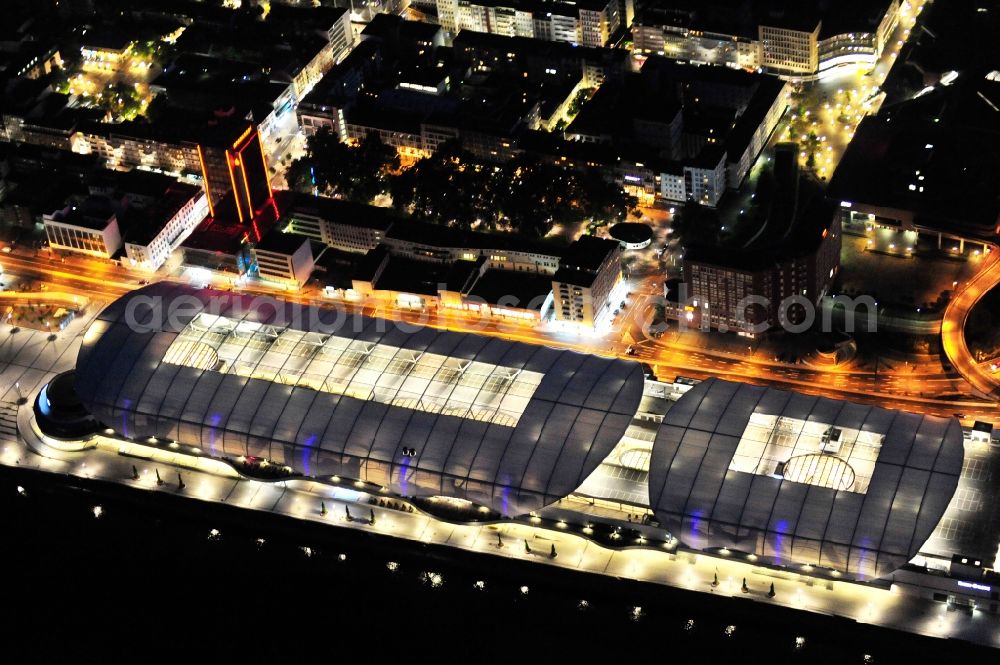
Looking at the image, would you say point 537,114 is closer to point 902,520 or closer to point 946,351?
point 946,351

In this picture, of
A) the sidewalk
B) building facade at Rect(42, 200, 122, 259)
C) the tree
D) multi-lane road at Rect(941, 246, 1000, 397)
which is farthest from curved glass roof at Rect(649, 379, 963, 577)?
building facade at Rect(42, 200, 122, 259)

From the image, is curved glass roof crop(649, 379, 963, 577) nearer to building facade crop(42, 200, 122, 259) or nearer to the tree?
the tree

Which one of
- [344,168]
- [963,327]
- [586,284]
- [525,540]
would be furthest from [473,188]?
[963,327]

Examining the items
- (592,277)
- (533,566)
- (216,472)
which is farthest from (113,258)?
(533,566)

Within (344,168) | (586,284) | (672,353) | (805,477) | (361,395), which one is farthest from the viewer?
(344,168)

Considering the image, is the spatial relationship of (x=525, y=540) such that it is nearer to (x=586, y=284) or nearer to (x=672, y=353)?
(x=672, y=353)

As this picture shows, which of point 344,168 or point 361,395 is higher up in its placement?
point 344,168

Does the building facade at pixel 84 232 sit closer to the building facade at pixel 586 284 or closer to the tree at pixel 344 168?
the tree at pixel 344 168
